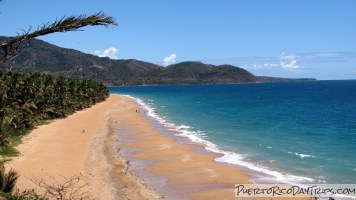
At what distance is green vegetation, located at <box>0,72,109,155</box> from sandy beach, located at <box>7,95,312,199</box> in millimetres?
1114

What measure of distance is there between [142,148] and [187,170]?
7228mm

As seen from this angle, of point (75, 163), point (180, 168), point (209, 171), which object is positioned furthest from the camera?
point (180, 168)

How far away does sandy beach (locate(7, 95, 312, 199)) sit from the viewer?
1616 cm

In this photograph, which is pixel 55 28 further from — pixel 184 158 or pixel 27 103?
pixel 27 103

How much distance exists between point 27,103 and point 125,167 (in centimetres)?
1393

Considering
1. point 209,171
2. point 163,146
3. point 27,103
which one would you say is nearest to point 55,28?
point 209,171

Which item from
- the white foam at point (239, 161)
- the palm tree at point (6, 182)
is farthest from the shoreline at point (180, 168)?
the palm tree at point (6, 182)

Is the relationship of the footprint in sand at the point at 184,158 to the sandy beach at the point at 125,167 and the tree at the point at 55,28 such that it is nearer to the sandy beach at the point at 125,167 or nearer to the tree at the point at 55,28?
the sandy beach at the point at 125,167

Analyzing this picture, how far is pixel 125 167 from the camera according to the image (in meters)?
20.4

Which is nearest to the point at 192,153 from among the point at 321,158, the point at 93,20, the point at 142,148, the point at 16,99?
the point at 142,148

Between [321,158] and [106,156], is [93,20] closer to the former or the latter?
[106,156]

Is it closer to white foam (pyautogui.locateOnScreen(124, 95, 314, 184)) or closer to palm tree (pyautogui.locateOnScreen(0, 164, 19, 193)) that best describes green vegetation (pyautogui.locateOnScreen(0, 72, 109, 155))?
palm tree (pyautogui.locateOnScreen(0, 164, 19, 193))

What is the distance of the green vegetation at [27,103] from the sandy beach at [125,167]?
3.66ft

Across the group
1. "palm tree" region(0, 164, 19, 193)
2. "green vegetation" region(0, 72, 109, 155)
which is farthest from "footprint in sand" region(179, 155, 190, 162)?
"palm tree" region(0, 164, 19, 193)
